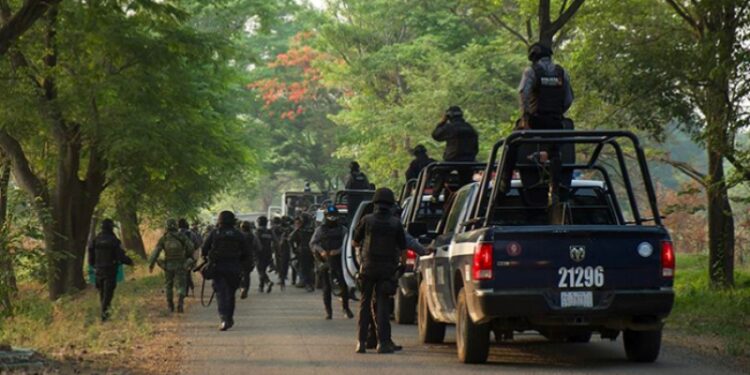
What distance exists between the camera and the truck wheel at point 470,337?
42.8 ft

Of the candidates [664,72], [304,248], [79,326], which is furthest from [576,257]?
[304,248]

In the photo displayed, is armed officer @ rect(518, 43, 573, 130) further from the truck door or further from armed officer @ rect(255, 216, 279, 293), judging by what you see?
armed officer @ rect(255, 216, 279, 293)

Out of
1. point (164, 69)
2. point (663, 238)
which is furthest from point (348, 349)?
point (164, 69)

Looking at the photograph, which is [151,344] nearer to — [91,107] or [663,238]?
[663,238]

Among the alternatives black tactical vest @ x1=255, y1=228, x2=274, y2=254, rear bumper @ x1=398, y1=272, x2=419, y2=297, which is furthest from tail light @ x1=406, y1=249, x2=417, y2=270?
black tactical vest @ x1=255, y1=228, x2=274, y2=254

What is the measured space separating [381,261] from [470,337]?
2.03m

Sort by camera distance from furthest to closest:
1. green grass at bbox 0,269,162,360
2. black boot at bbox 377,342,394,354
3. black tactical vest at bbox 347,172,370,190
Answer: black tactical vest at bbox 347,172,370,190, green grass at bbox 0,269,162,360, black boot at bbox 377,342,394,354

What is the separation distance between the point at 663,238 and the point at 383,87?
43.5m

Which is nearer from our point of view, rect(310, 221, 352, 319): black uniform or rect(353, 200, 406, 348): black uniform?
rect(353, 200, 406, 348): black uniform

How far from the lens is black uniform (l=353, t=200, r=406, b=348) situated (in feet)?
48.6

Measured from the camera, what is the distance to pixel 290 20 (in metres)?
86.6

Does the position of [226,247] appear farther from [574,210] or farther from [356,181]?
[356,181]

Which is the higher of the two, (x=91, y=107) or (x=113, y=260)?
(x=91, y=107)

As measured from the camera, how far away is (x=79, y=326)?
20.9 meters
